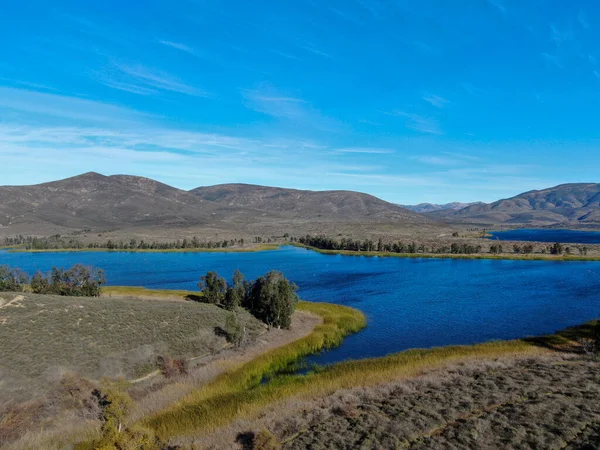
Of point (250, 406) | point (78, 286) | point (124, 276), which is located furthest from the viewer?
point (124, 276)

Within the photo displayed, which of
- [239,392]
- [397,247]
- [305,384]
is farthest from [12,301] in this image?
[397,247]

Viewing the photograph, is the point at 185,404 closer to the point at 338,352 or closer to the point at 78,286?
the point at 338,352

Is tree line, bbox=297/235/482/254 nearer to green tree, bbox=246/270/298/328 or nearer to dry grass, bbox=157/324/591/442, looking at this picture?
green tree, bbox=246/270/298/328

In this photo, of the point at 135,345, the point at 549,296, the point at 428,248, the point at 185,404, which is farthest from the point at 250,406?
the point at 428,248

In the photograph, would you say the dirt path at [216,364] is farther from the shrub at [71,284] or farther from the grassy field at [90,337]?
the shrub at [71,284]

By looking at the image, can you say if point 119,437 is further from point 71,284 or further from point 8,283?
point 8,283

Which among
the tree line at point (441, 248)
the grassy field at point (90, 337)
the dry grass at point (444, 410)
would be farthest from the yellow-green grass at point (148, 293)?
the tree line at point (441, 248)

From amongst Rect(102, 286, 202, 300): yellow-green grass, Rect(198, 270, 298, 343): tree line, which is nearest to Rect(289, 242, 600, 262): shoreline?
Rect(102, 286, 202, 300): yellow-green grass
